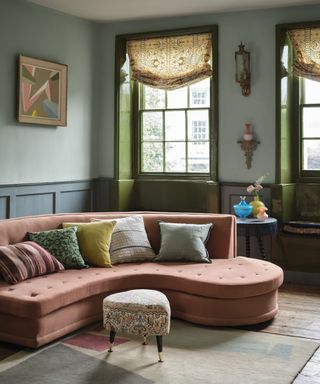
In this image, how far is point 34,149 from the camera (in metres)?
5.69

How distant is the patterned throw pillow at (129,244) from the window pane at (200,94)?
1872 mm

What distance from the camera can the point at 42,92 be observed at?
5.72m

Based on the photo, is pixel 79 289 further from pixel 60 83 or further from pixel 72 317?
pixel 60 83

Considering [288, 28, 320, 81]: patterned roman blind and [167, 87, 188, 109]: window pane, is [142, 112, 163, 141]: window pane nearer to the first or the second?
[167, 87, 188, 109]: window pane

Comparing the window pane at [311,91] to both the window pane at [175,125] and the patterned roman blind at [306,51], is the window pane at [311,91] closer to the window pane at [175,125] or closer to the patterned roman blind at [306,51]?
the patterned roman blind at [306,51]

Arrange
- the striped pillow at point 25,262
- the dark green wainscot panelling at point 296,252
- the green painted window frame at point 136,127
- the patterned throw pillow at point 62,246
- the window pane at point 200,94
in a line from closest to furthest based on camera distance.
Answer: the striped pillow at point 25,262, the patterned throw pillow at point 62,246, the dark green wainscot panelling at point 296,252, the green painted window frame at point 136,127, the window pane at point 200,94

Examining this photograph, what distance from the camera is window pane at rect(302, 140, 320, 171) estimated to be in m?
5.86

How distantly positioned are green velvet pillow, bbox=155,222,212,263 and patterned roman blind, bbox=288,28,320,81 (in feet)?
6.50

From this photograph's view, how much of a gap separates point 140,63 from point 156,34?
1.24 ft

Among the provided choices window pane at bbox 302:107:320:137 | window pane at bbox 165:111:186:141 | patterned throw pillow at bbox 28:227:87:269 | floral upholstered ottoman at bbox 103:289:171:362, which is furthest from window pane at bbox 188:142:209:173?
floral upholstered ottoman at bbox 103:289:171:362

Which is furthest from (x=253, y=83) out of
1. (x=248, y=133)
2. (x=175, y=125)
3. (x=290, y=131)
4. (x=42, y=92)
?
(x=42, y=92)

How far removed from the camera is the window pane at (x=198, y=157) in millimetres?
6297

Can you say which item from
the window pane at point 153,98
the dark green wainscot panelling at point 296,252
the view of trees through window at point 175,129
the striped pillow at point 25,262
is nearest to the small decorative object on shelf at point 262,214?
the dark green wainscot panelling at point 296,252

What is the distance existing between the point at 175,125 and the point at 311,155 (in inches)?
61.3
